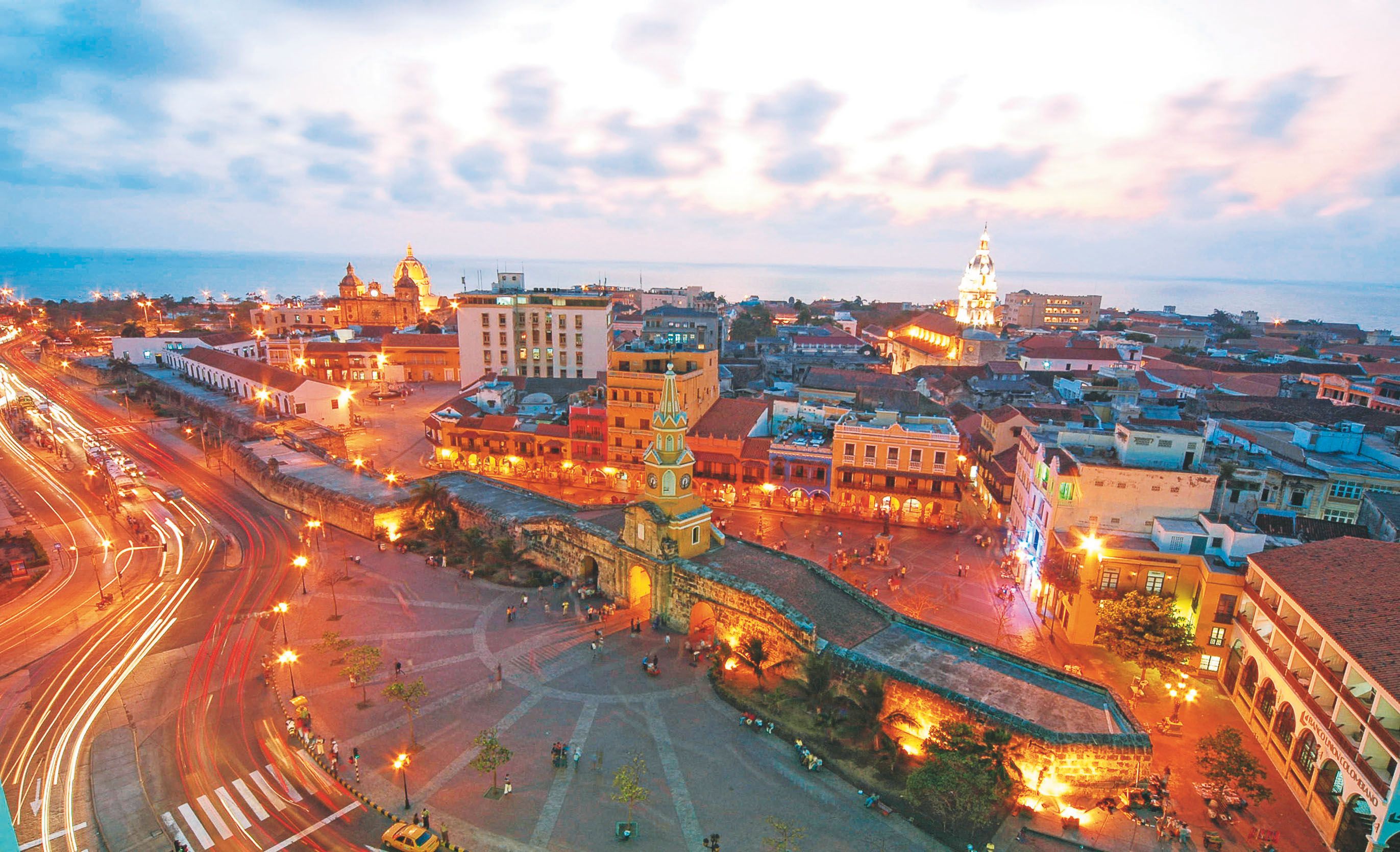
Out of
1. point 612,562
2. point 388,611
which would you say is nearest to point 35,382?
point 388,611

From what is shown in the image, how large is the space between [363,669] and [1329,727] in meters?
35.5

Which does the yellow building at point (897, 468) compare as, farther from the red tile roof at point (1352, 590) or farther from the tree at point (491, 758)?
the tree at point (491, 758)

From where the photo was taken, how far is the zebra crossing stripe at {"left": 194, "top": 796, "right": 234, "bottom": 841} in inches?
897

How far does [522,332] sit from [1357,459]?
3094 inches

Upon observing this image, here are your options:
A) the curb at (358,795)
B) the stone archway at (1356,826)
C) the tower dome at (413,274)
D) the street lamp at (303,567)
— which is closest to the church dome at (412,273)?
the tower dome at (413,274)

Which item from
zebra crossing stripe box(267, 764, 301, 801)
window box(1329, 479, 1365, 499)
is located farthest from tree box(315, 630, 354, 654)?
window box(1329, 479, 1365, 499)

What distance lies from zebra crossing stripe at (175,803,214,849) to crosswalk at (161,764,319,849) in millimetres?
16

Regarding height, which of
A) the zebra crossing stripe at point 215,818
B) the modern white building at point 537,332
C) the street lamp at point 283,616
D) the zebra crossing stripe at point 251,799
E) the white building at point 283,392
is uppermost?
the modern white building at point 537,332

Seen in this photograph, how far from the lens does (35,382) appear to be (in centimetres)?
9294

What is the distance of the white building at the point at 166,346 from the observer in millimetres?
99375

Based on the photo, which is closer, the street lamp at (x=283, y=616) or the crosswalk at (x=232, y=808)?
the crosswalk at (x=232, y=808)

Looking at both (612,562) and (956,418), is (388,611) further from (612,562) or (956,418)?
(956,418)

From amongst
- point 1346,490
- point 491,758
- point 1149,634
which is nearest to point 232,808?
point 491,758

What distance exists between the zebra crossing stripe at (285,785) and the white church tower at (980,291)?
407ft
